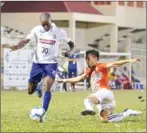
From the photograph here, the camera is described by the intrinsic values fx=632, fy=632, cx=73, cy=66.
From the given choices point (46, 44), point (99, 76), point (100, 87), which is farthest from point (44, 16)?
point (100, 87)

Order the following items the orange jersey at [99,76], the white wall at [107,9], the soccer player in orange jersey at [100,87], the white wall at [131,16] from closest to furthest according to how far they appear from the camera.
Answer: the soccer player in orange jersey at [100,87], the orange jersey at [99,76], the white wall at [107,9], the white wall at [131,16]

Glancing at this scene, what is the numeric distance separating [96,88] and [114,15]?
32.2 m

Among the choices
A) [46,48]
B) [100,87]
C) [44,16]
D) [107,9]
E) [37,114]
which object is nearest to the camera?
[37,114]

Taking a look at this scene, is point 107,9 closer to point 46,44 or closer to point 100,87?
point 46,44

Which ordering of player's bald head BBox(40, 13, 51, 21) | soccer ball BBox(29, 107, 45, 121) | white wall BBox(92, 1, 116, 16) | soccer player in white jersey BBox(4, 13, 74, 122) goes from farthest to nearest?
white wall BBox(92, 1, 116, 16) → soccer player in white jersey BBox(4, 13, 74, 122) → player's bald head BBox(40, 13, 51, 21) → soccer ball BBox(29, 107, 45, 121)

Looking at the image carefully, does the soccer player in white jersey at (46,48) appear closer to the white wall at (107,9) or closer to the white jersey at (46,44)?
the white jersey at (46,44)

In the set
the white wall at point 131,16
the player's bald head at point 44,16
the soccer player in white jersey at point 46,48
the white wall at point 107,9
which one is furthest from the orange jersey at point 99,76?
the white wall at point 131,16

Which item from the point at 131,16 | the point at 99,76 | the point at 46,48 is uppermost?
the point at 131,16

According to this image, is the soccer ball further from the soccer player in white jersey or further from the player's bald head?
the player's bald head

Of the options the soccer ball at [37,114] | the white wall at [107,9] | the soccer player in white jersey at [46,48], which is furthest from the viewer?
the white wall at [107,9]

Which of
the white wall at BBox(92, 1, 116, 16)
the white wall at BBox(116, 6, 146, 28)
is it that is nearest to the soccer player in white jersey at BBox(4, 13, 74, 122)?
the white wall at BBox(92, 1, 116, 16)

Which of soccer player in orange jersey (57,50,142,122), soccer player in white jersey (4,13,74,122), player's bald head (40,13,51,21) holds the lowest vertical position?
soccer player in orange jersey (57,50,142,122)

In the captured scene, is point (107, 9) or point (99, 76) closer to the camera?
point (99, 76)

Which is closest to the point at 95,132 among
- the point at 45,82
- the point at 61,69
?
the point at 45,82
